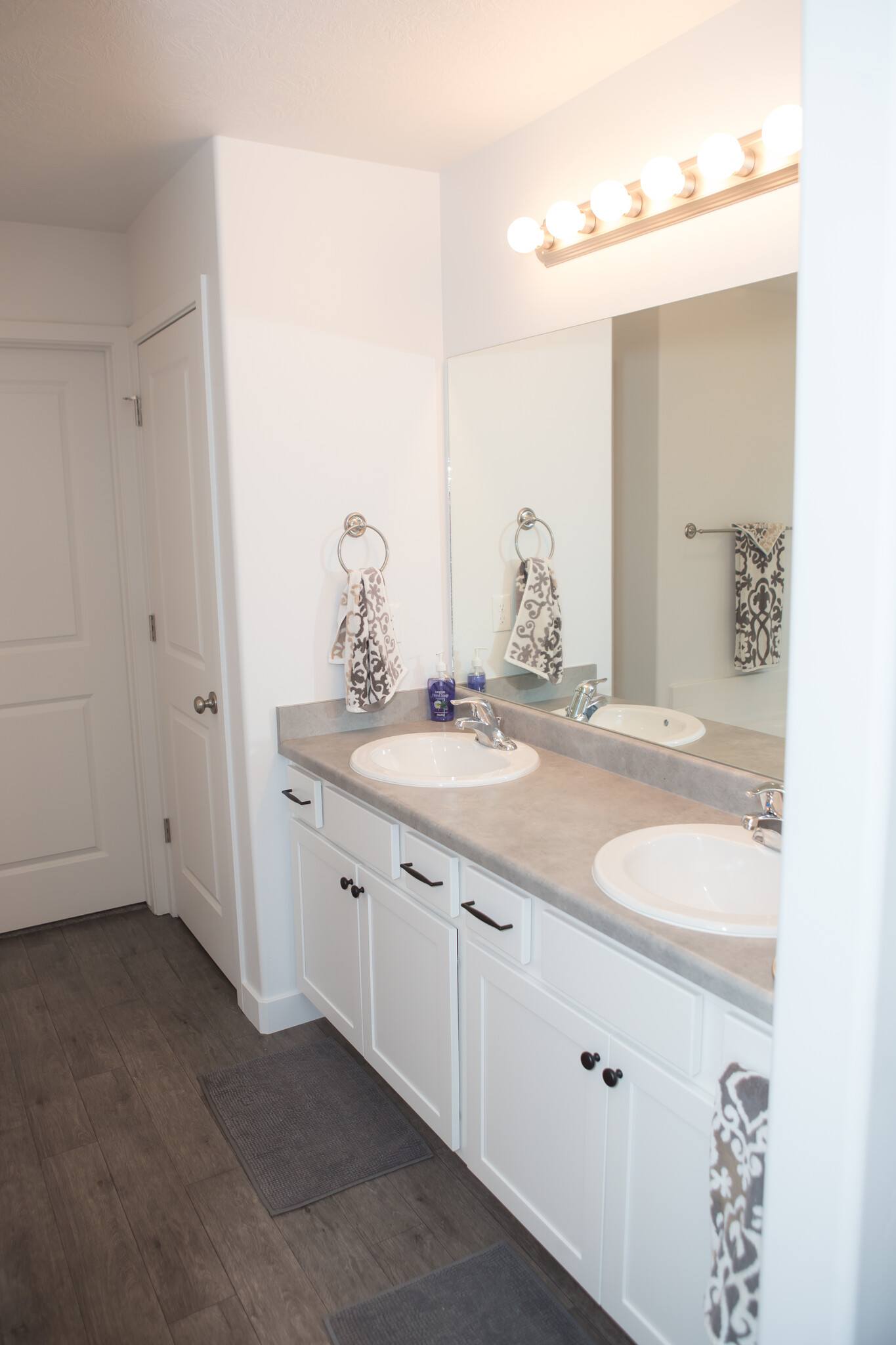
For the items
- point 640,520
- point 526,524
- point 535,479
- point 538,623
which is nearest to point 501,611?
point 538,623

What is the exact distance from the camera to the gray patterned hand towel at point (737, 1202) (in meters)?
Result: 1.13

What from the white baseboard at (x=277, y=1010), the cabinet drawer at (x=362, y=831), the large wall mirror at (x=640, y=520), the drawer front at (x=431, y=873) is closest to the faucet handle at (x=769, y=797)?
the large wall mirror at (x=640, y=520)

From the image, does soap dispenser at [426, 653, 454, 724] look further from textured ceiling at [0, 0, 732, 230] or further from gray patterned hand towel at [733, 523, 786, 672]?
textured ceiling at [0, 0, 732, 230]

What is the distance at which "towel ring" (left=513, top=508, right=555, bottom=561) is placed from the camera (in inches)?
93.4

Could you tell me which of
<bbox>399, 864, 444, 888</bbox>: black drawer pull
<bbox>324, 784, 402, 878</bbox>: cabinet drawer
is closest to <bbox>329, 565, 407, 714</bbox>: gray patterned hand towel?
<bbox>324, 784, 402, 878</bbox>: cabinet drawer

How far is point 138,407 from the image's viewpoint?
3107mm

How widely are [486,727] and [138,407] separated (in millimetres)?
1682

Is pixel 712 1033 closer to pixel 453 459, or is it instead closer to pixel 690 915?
pixel 690 915

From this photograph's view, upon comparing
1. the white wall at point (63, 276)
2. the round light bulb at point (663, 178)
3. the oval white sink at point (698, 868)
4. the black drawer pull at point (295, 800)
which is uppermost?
the white wall at point (63, 276)

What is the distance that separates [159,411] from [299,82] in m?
1.16

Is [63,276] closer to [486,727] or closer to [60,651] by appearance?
[60,651]

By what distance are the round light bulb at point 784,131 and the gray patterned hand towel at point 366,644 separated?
136 centimetres

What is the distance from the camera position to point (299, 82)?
196 cm

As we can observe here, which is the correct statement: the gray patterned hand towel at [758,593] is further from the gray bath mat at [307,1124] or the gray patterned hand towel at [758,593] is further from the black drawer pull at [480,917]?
the gray bath mat at [307,1124]
